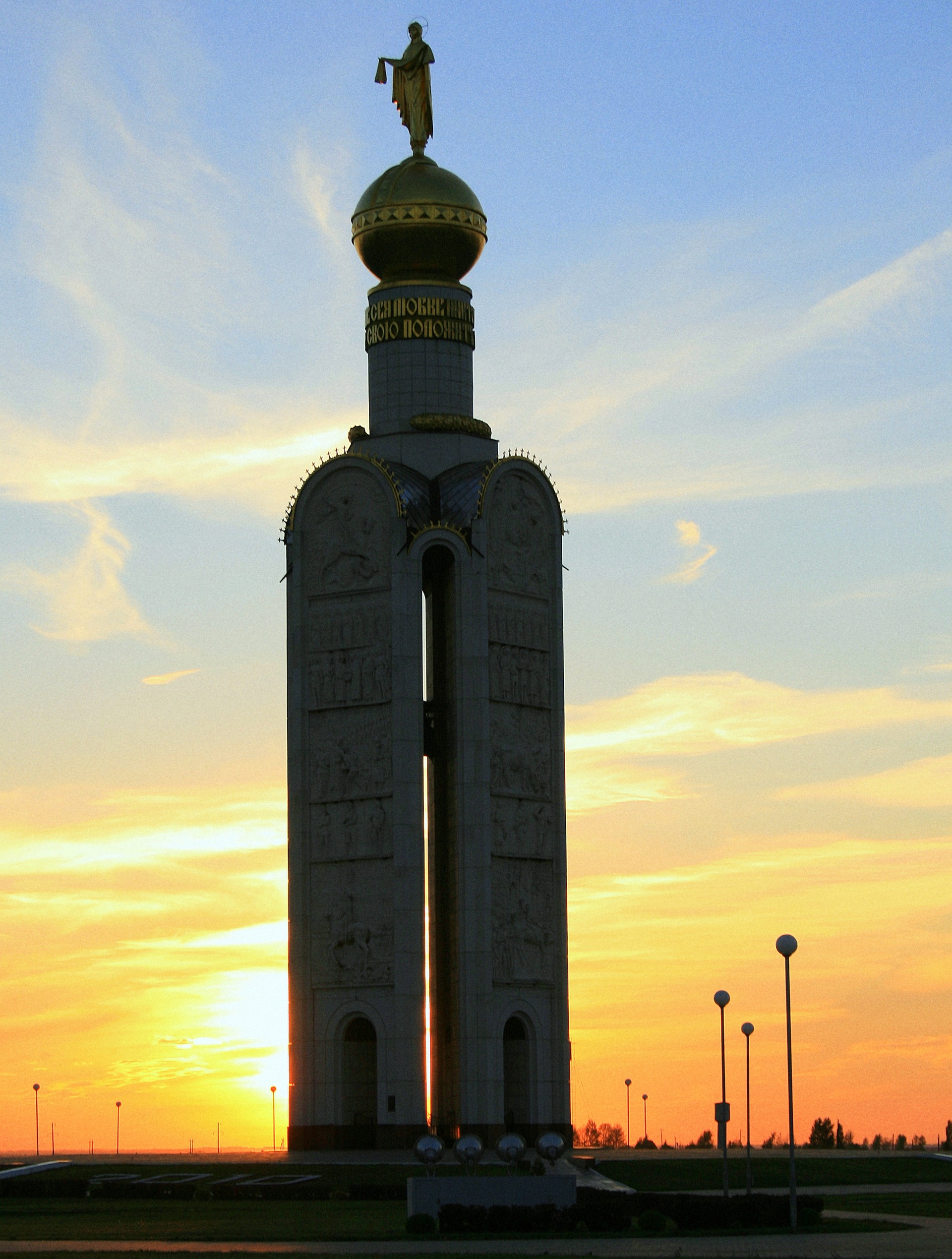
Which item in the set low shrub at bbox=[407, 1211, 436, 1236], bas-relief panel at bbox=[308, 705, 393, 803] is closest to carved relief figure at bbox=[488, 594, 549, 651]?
bas-relief panel at bbox=[308, 705, 393, 803]

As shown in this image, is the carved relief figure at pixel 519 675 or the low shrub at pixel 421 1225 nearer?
the low shrub at pixel 421 1225

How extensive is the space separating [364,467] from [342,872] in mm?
12796

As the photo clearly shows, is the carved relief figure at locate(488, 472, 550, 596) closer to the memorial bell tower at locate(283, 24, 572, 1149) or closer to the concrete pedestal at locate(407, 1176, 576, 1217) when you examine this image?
the memorial bell tower at locate(283, 24, 572, 1149)

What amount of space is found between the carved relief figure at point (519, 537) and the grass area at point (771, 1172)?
62.5ft

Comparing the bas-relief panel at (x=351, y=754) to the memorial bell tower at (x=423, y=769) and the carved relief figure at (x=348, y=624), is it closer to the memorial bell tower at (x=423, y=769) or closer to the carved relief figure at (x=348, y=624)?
the memorial bell tower at (x=423, y=769)

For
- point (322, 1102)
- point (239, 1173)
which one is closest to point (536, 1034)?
point (322, 1102)

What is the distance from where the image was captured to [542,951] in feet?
233

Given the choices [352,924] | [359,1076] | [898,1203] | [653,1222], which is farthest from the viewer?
[359,1076]

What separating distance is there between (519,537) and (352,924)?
13465mm

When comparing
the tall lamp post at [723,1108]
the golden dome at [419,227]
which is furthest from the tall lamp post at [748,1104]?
the golden dome at [419,227]

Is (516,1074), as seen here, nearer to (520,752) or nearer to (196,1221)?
(520,752)

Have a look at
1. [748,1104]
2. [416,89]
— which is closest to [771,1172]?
[748,1104]

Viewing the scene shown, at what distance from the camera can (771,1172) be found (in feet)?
196

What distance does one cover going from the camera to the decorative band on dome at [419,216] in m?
73.9
